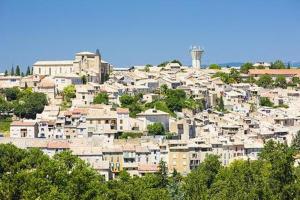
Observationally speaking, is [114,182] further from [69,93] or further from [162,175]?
[69,93]

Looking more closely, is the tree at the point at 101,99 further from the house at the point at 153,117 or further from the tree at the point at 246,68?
the tree at the point at 246,68

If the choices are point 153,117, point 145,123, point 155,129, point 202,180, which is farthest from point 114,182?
point 153,117

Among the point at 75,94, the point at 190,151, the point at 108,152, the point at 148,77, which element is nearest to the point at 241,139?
the point at 190,151

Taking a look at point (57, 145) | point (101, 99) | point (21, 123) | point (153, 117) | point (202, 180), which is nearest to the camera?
point (202, 180)

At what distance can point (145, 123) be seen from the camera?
4366 cm

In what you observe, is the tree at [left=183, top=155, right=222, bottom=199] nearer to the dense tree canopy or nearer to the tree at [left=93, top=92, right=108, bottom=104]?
the dense tree canopy

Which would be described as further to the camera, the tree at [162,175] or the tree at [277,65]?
the tree at [277,65]

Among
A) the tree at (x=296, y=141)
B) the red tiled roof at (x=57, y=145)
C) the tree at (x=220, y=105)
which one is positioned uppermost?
the tree at (x=220, y=105)

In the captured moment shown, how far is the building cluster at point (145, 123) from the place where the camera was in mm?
39375

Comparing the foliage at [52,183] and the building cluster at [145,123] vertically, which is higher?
the building cluster at [145,123]

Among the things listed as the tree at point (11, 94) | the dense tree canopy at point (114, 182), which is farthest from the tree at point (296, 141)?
the tree at point (11, 94)

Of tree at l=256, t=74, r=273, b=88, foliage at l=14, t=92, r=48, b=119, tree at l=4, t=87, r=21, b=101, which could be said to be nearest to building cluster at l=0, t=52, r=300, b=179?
foliage at l=14, t=92, r=48, b=119

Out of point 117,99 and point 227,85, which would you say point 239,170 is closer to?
point 117,99

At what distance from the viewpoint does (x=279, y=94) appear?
6109 cm
